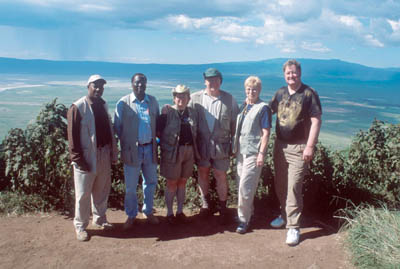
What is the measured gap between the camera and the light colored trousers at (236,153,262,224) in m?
4.61

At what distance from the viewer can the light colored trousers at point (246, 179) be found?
461 centimetres

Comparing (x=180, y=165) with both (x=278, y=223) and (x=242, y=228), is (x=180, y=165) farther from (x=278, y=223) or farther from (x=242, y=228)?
(x=278, y=223)

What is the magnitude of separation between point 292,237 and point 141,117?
251 centimetres

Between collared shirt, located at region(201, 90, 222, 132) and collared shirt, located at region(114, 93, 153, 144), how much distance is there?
0.79 m

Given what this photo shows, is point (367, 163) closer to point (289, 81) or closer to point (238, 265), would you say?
point (289, 81)

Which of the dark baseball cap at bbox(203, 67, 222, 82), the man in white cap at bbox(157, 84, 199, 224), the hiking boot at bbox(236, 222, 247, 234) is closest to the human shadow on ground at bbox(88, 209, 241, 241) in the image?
the hiking boot at bbox(236, 222, 247, 234)

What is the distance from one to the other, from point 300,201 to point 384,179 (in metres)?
1.89

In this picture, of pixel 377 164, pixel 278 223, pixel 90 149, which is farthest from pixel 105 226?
pixel 377 164

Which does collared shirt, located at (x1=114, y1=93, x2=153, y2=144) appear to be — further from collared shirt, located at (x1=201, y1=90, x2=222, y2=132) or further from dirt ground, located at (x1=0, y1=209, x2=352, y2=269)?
dirt ground, located at (x1=0, y1=209, x2=352, y2=269)

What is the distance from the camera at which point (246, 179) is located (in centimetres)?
464

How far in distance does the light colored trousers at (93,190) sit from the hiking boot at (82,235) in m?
0.04

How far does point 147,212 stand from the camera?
199 inches

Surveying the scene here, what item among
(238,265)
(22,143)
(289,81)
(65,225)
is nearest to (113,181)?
(65,225)

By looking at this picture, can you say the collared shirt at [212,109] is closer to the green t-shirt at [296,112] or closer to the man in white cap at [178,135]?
the man in white cap at [178,135]
